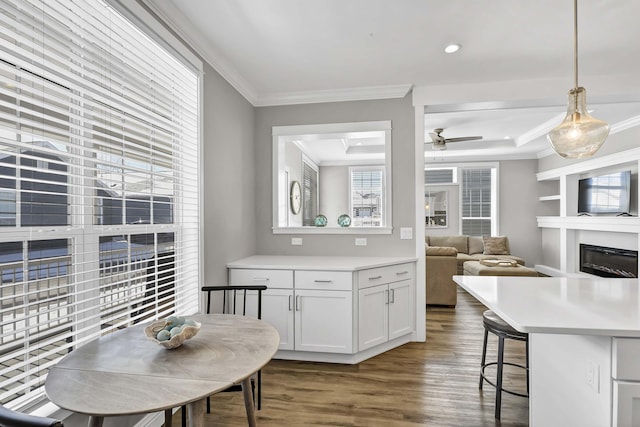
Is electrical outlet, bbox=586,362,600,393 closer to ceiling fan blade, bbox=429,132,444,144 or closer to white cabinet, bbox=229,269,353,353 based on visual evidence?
white cabinet, bbox=229,269,353,353

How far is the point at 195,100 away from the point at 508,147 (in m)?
6.41

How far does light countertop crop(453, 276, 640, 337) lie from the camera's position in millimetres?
1325

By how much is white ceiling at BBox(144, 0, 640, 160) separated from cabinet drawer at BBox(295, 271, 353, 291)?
6.08 feet

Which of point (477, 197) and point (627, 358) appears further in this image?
point (477, 197)

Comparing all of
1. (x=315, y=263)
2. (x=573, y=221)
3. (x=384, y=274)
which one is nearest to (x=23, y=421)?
(x=315, y=263)

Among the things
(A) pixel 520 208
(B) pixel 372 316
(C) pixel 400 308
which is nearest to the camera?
(B) pixel 372 316

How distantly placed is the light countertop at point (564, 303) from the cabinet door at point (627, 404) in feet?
0.74

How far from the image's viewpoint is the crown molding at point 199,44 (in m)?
2.08

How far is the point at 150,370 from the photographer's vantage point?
1208 millimetres

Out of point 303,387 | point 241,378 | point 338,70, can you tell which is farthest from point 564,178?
point 241,378

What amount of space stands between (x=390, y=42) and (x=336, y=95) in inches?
40.7

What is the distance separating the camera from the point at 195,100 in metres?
2.55

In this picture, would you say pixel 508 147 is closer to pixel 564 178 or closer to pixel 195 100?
pixel 564 178

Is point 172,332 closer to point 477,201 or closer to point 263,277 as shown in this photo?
point 263,277
